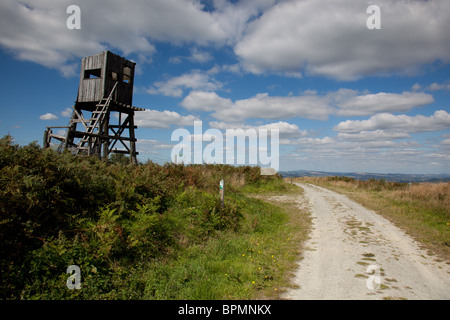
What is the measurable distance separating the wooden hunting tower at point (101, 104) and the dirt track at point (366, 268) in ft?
45.1

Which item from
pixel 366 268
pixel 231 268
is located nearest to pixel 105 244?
pixel 231 268

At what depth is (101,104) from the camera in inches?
631

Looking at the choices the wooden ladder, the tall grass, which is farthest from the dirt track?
the wooden ladder

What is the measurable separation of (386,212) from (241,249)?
10065 millimetres

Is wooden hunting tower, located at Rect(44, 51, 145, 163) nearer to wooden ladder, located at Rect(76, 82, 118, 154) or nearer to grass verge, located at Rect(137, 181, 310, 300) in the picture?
wooden ladder, located at Rect(76, 82, 118, 154)

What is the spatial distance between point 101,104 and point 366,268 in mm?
16682

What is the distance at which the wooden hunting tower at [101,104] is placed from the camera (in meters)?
15.0

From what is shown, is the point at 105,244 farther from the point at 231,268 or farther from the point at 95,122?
the point at 95,122

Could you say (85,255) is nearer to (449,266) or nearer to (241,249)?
(241,249)

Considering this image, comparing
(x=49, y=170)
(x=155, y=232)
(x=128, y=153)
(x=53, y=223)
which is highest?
(x=128, y=153)

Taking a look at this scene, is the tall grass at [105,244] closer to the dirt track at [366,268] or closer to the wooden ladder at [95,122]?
the dirt track at [366,268]

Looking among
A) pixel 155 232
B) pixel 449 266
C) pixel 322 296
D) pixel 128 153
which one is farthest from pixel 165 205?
pixel 128 153
